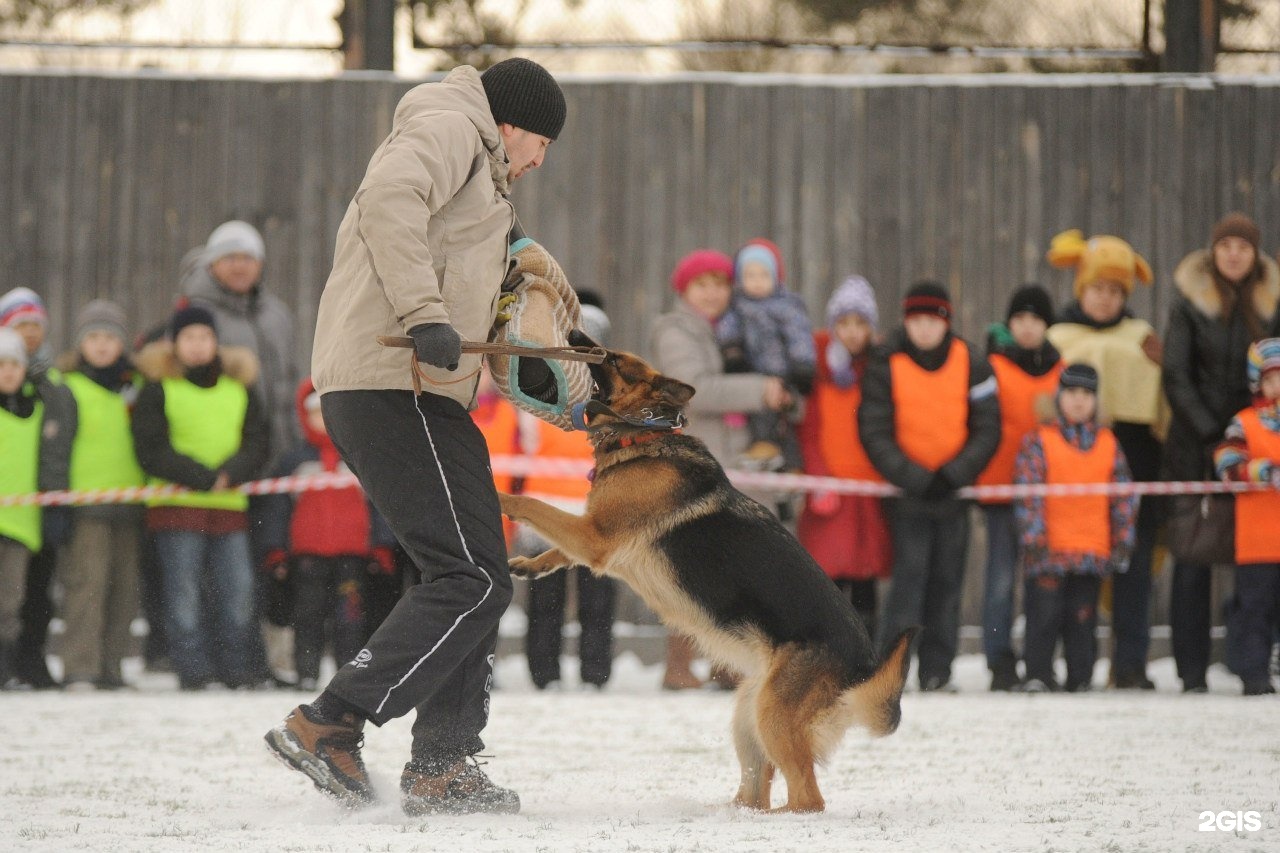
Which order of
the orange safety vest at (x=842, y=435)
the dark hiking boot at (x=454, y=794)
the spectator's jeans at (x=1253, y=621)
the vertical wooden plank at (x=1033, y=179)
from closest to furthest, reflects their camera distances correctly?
1. the dark hiking boot at (x=454, y=794)
2. the spectator's jeans at (x=1253, y=621)
3. the orange safety vest at (x=842, y=435)
4. the vertical wooden plank at (x=1033, y=179)

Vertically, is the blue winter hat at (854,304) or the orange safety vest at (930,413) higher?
the blue winter hat at (854,304)

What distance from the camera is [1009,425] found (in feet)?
25.4

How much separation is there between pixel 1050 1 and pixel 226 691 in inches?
243

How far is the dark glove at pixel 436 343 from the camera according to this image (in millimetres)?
3680

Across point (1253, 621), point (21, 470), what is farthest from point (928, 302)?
point (21, 470)

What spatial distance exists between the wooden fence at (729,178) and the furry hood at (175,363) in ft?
5.99

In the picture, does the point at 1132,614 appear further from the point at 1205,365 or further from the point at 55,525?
the point at 55,525

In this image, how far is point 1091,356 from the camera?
25.7 feet

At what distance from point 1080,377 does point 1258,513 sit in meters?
1.02

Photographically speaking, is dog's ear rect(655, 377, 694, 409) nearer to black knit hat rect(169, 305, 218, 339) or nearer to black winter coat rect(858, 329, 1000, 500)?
black winter coat rect(858, 329, 1000, 500)

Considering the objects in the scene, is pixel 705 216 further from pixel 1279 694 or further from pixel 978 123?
pixel 1279 694

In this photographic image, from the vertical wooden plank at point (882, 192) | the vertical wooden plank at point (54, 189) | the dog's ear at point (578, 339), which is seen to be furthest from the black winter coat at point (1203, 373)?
the vertical wooden plank at point (54, 189)

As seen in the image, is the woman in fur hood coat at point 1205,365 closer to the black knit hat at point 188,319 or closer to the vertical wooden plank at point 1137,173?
the vertical wooden plank at point 1137,173

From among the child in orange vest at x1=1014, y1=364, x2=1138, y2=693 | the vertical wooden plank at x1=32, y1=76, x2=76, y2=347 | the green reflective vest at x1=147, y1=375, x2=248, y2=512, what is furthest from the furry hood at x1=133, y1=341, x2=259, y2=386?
the child in orange vest at x1=1014, y1=364, x2=1138, y2=693
